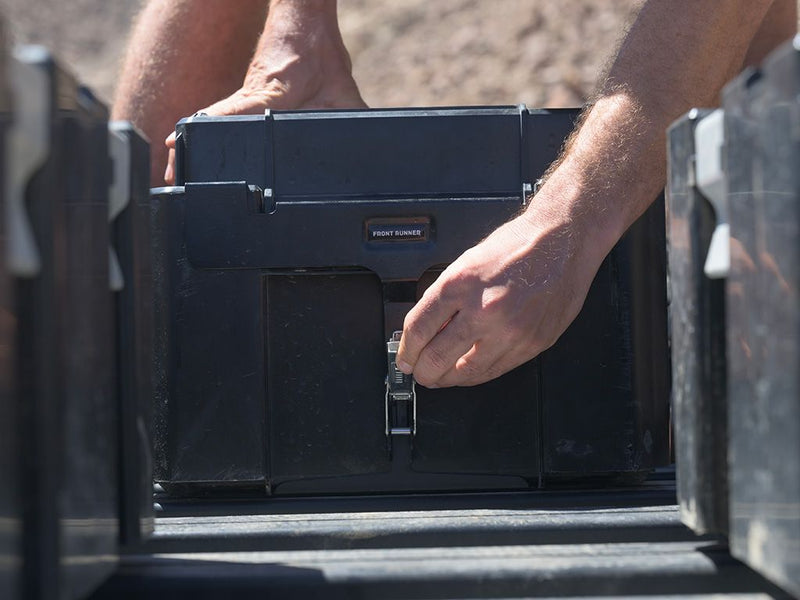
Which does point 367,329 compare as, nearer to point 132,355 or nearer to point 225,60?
point 132,355

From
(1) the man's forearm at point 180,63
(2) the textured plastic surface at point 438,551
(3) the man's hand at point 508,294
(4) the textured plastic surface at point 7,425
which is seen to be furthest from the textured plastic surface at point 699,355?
(1) the man's forearm at point 180,63

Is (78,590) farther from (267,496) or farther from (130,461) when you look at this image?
(267,496)

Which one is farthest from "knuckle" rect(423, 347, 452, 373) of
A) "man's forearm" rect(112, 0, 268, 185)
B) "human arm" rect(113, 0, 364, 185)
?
"man's forearm" rect(112, 0, 268, 185)

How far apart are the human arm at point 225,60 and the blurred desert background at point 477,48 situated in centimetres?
683

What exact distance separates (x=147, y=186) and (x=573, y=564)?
608 mm

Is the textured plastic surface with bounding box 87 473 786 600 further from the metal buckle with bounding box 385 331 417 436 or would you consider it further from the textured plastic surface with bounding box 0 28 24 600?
the textured plastic surface with bounding box 0 28 24 600

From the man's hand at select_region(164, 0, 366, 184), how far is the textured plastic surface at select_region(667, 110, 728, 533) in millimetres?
1265

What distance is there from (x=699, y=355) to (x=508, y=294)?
441mm

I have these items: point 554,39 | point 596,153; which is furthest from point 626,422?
point 554,39

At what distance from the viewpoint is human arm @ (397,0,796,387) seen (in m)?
1.58

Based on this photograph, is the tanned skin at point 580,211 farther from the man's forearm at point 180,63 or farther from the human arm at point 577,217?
the man's forearm at point 180,63

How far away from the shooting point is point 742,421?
1040mm

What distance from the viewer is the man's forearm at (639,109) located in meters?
1.61

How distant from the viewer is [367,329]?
1.73 metres
